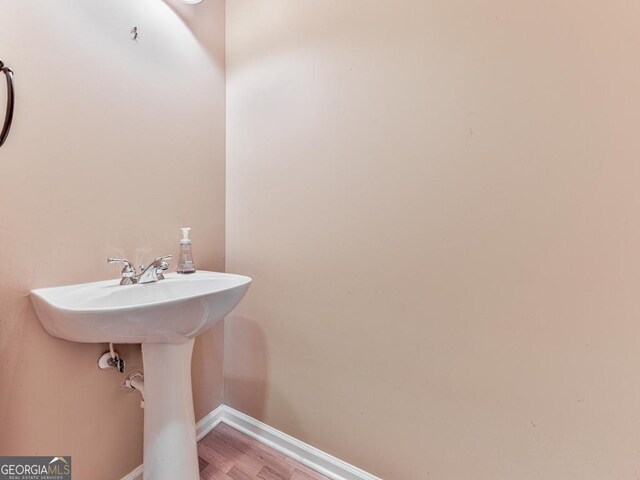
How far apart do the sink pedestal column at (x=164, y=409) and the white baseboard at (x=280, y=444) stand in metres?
0.27

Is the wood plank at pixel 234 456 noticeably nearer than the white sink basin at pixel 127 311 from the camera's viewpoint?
No

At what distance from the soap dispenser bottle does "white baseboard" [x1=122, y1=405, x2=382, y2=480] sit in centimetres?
74

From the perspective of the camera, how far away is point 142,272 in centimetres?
95

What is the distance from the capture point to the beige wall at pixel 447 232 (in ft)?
2.25

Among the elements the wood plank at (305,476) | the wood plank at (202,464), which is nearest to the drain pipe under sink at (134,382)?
the wood plank at (202,464)

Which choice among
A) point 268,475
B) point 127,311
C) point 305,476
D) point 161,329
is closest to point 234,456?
point 268,475

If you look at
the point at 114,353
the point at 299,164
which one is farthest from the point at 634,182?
the point at 114,353

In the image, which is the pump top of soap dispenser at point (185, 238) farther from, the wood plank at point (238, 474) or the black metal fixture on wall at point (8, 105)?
the wood plank at point (238, 474)

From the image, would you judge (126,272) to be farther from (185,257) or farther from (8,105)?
(8,105)

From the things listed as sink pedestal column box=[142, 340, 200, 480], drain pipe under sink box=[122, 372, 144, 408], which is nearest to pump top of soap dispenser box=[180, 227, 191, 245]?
sink pedestal column box=[142, 340, 200, 480]

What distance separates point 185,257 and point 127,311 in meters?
0.50

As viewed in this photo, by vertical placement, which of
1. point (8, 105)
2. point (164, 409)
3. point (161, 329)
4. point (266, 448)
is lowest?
point (266, 448)

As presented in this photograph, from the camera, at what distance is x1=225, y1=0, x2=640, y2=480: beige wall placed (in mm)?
686

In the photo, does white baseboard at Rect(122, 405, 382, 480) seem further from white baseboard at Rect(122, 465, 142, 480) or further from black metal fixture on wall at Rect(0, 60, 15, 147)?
black metal fixture on wall at Rect(0, 60, 15, 147)
